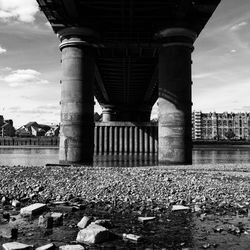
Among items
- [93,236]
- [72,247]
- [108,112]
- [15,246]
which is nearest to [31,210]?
[15,246]

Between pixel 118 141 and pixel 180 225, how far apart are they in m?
46.7

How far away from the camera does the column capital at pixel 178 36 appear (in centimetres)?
2791

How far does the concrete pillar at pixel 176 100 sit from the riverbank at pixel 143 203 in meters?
9.07

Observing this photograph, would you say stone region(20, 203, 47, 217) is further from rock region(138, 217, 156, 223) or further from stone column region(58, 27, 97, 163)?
stone column region(58, 27, 97, 163)

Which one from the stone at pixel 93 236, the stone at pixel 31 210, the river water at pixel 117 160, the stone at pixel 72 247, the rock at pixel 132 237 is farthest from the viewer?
the river water at pixel 117 160

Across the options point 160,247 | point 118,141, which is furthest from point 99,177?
point 118,141

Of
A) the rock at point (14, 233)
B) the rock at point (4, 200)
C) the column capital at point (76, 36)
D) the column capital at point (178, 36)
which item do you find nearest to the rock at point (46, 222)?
the rock at point (14, 233)

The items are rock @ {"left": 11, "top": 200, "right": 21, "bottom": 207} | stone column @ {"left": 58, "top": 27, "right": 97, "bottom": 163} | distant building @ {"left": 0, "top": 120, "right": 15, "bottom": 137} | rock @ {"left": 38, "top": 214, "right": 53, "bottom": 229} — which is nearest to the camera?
rock @ {"left": 38, "top": 214, "right": 53, "bottom": 229}

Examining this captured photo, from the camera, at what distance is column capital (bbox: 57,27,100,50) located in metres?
28.0

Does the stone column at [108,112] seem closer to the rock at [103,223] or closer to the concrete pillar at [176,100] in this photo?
the concrete pillar at [176,100]

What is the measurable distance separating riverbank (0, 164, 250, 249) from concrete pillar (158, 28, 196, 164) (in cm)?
907

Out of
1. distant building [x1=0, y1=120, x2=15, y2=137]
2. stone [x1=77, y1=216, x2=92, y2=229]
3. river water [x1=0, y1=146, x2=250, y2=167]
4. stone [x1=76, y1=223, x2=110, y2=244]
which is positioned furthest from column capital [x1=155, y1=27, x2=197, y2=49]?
distant building [x1=0, y1=120, x2=15, y2=137]

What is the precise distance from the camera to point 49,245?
8.13 meters

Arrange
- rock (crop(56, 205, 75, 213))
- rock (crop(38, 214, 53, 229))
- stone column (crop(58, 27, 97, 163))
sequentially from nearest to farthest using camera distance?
1. rock (crop(38, 214, 53, 229))
2. rock (crop(56, 205, 75, 213))
3. stone column (crop(58, 27, 97, 163))
